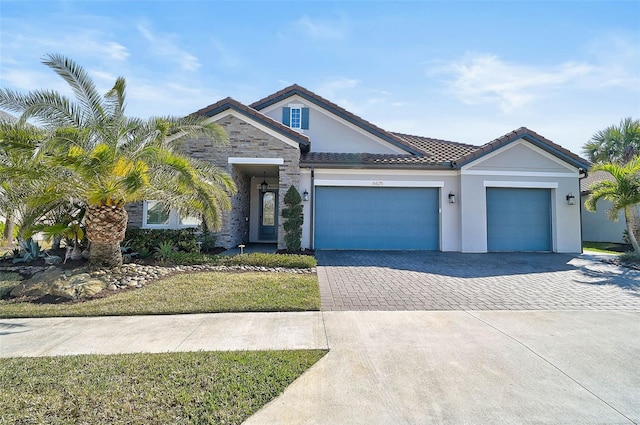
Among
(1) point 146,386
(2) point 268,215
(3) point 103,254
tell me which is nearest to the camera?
(1) point 146,386

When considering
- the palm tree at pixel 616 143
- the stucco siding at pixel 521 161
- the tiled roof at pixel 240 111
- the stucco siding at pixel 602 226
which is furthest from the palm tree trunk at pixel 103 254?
the stucco siding at pixel 602 226

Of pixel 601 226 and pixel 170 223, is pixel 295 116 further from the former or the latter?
pixel 601 226

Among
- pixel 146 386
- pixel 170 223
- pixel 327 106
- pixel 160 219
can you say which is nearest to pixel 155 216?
pixel 160 219

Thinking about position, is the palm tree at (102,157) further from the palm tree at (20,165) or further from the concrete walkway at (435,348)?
the concrete walkway at (435,348)

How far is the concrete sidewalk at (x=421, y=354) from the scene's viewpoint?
3.01 m

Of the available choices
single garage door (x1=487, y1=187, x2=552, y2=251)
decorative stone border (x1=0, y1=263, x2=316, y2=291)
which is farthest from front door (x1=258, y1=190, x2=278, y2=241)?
single garage door (x1=487, y1=187, x2=552, y2=251)

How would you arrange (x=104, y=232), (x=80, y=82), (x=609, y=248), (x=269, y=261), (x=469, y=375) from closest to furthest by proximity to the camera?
(x=469, y=375), (x=80, y=82), (x=104, y=232), (x=269, y=261), (x=609, y=248)

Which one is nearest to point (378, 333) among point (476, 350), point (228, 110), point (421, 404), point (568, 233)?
point (476, 350)

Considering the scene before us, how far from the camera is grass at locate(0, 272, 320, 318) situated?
5973mm

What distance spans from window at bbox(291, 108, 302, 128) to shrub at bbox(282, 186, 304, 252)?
4.66 metres

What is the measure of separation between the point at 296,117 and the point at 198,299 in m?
11.4

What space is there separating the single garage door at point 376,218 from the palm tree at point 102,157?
545 cm

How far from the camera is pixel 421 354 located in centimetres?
416

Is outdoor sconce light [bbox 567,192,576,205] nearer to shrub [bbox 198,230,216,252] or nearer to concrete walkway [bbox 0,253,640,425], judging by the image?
concrete walkway [bbox 0,253,640,425]
